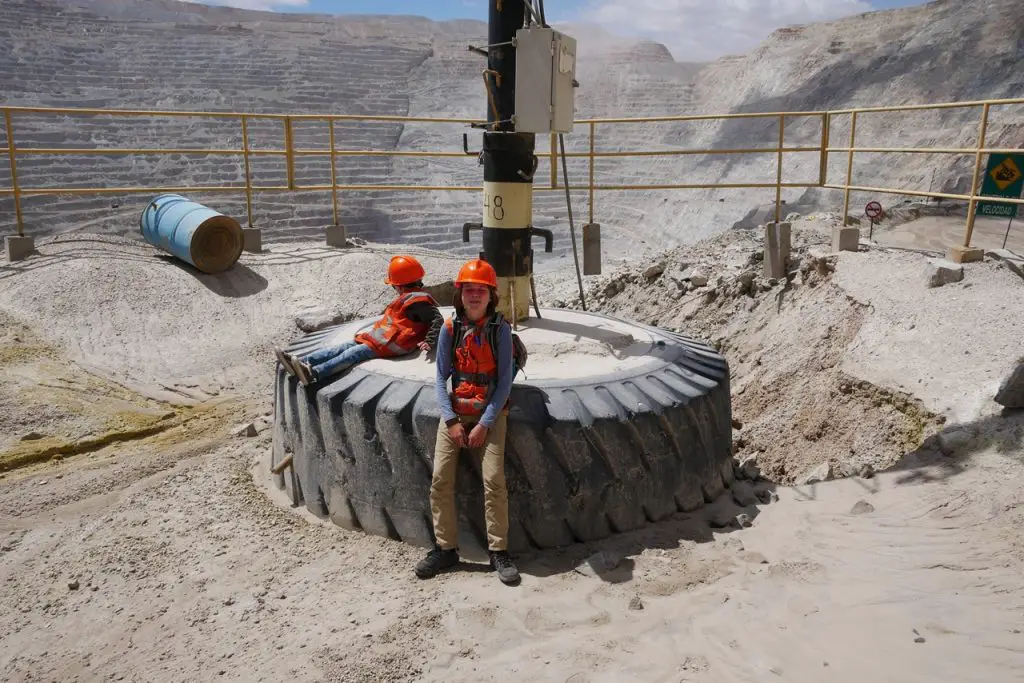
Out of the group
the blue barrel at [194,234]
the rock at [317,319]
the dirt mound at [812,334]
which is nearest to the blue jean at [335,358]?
the dirt mound at [812,334]

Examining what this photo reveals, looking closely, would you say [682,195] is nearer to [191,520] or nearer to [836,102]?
[836,102]

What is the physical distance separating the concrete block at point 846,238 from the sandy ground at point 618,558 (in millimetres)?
690

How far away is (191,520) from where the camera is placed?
14.6ft

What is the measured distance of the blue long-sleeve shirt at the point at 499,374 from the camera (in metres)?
3.78

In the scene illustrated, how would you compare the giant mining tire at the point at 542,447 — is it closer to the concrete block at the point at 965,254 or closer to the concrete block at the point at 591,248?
the concrete block at the point at 591,248

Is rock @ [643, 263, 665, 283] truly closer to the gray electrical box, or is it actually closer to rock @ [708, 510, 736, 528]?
the gray electrical box

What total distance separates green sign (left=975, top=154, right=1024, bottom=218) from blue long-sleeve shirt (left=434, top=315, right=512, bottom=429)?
507cm

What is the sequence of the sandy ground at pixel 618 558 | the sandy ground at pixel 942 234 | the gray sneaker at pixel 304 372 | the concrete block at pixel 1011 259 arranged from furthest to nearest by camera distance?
1. the sandy ground at pixel 942 234
2. the concrete block at pixel 1011 259
3. the gray sneaker at pixel 304 372
4. the sandy ground at pixel 618 558

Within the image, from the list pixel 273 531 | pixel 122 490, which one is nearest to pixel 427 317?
pixel 273 531

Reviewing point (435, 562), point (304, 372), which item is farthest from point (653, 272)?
point (435, 562)

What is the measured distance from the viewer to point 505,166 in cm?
488

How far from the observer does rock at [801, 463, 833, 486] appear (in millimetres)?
4699

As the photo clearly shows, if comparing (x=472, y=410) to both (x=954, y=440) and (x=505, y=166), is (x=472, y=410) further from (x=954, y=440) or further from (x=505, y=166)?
(x=954, y=440)

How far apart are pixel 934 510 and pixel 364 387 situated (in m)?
2.97
